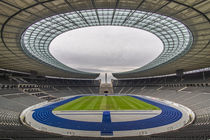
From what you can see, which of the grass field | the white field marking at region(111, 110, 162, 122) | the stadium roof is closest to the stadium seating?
the white field marking at region(111, 110, 162, 122)

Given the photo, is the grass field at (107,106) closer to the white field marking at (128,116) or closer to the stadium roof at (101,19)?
the white field marking at (128,116)

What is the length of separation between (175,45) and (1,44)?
118 ft

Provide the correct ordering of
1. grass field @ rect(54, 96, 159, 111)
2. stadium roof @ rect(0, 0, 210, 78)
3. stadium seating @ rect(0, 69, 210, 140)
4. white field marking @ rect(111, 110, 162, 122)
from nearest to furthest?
stadium seating @ rect(0, 69, 210, 140), stadium roof @ rect(0, 0, 210, 78), white field marking @ rect(111, 110, 162, 122), grass field @ rect(54, 96, 159, 111)

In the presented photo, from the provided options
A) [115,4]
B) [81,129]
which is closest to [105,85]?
[81,129]

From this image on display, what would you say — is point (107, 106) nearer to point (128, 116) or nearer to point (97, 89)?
point (128, 116)

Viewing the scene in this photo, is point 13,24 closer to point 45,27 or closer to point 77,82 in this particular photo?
point 45,27

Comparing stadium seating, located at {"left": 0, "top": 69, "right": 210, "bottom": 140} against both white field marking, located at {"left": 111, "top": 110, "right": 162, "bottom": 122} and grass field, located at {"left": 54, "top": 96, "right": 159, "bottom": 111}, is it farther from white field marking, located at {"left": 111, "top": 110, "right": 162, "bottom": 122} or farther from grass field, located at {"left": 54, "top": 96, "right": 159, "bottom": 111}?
grass field, located at {"left": 54, "top": 96, "right": 159, "bottom": 111}

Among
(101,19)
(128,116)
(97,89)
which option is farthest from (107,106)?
(97,89)

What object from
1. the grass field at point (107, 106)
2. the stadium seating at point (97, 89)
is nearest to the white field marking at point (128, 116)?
the grass field at point (107, 106)

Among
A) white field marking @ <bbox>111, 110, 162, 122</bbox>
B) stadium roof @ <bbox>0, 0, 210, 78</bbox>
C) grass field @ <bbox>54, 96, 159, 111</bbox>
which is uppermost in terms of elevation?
stadium roof @ <bbox>0, 0, 210, 78</bbox>

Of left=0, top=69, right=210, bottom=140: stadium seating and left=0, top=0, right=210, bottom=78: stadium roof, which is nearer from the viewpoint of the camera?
left=0, top=69, right=210, bottom=140: stadium seating

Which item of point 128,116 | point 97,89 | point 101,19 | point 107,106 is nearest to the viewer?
point 101,19

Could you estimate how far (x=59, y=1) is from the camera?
14648 mm

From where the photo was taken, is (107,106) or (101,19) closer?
(101,19)
